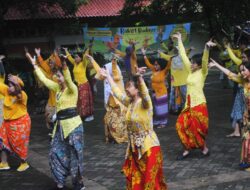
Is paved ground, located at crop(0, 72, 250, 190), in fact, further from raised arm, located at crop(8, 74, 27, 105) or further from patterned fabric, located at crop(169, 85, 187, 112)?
raised arm, located at crop(8, 74, 27, 105)

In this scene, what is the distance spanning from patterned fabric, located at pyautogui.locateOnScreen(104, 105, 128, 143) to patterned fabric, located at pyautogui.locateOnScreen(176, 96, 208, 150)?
180 cm

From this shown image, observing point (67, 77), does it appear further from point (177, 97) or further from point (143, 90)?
point (177, 97)

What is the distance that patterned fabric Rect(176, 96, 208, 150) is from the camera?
7.64 meters

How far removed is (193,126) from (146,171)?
2614mm

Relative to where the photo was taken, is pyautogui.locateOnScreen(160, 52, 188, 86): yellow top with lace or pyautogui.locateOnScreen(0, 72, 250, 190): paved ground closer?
pyautogui.locateOnScreen(0, 72, 250, 190): paved ground

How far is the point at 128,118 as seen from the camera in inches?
210

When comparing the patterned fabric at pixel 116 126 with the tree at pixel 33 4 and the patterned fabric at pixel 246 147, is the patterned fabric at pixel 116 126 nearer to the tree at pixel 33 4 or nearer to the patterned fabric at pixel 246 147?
the patterned fabric at pixel 246 147

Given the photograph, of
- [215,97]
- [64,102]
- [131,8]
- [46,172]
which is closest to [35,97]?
[131,8]

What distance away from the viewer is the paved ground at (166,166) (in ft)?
21.5

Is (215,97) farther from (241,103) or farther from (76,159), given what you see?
(76,159)

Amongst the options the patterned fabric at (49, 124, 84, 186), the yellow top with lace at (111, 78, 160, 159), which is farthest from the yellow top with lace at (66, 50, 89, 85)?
the yellow top with lace at (111, 78, 160, 159)

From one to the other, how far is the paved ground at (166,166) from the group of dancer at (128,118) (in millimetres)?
265

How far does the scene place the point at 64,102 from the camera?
6250 mm

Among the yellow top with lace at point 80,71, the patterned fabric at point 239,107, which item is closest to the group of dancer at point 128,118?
the yellow top with lace at point 80,71
